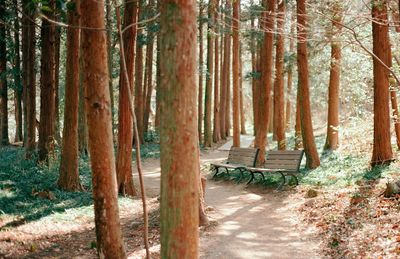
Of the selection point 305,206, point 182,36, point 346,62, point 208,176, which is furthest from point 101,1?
point 346,62

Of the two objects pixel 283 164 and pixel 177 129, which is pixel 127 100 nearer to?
pixel 283 164

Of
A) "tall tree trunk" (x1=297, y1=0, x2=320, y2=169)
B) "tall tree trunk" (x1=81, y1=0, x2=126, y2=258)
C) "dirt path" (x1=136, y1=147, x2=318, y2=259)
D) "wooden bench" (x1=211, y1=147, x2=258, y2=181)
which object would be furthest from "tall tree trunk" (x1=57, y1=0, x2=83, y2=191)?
"tall tree trunk" (x1=297, y1=0, x2=320, y2=169)

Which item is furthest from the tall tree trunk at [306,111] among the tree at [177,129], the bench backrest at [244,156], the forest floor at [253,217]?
the tree at [177,129]

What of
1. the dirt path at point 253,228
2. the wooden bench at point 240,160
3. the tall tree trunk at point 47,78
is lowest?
the dirt path at point 253,228

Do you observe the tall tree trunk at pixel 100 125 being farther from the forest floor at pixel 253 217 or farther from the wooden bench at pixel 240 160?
the wooden bench at pixel 240 160

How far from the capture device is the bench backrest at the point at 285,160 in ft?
40.9

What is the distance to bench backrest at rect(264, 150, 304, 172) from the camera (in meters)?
12.5

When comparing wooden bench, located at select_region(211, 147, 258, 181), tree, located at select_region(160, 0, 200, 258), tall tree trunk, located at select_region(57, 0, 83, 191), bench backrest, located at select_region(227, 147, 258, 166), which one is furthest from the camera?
bench backrest, located at select_region(227, 147, 258, 166)

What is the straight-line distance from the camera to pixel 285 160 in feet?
42.3

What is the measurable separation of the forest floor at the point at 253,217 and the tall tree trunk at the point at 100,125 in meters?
1.59

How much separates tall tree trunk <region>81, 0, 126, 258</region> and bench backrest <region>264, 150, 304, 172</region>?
7.44m

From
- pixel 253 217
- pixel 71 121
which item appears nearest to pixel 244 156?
pixel 253 217

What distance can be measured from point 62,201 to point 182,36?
834 centimetres

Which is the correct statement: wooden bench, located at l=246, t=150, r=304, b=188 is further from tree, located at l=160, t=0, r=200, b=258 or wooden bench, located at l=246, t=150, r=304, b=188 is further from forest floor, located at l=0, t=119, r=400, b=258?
tree, located at l=160, t=0, r=200, b=258
